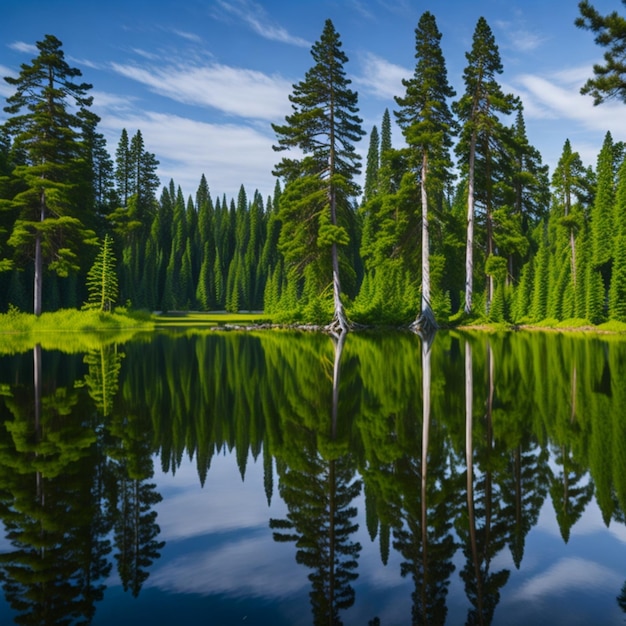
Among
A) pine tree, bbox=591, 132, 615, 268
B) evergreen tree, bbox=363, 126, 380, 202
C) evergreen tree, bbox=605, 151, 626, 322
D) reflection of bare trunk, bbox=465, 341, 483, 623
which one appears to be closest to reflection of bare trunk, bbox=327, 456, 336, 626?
reflection of bare trunk, bbox=465, 341, 483, 623

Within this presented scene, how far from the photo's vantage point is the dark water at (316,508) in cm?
340

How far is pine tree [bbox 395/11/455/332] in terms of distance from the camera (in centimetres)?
3594

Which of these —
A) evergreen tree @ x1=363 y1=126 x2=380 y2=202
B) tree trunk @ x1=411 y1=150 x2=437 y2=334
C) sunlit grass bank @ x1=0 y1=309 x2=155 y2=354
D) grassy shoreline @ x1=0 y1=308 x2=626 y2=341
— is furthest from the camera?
evergreen tree @ x1=363 y1=126 x2=380 y2=202

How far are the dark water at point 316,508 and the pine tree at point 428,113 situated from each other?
Result: 2784 centimetres

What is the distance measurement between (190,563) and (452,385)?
825 cm

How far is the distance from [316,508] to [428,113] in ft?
117

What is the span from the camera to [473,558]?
390 centimetres

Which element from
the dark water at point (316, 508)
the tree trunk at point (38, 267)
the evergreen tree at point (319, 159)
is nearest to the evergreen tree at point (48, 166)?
the tree trunk at point (38, 267)

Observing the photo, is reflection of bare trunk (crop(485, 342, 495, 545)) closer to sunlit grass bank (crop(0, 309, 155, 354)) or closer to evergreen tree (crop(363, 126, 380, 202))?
sunlit grass bank (crop(0, 309, 155, 354))

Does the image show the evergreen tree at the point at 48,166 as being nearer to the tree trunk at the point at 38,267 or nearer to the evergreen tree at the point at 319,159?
the tree trunk at the point at 38,267

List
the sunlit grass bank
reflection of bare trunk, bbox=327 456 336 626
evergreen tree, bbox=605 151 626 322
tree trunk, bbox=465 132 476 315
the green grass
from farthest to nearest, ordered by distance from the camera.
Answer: the green grass < evergreen tree, bbox=605 151 626 322 < tree trunk, bbox=465 132 476 315 < the sunlit grass bank < reflection of bare trunk, bbox=327 456 336 626

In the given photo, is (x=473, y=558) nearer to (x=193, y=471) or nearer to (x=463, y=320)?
(x=193, y=471)

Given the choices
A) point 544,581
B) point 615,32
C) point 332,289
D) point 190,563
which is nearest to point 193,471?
point 190,563

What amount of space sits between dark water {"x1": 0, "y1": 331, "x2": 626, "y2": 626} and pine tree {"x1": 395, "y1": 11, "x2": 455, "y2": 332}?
1096 inches
